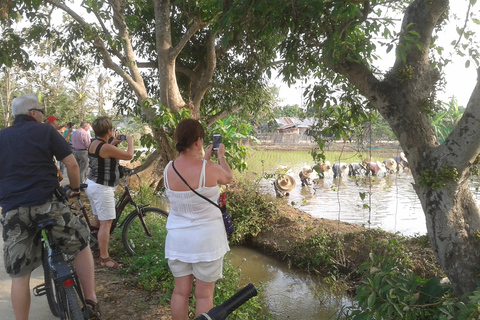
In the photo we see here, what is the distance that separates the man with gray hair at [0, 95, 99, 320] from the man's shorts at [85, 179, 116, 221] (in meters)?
1.41

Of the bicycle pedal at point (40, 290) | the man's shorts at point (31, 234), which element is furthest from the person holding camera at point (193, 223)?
the bicycle pedal at point (40, 290)

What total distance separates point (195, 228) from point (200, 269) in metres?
0.27

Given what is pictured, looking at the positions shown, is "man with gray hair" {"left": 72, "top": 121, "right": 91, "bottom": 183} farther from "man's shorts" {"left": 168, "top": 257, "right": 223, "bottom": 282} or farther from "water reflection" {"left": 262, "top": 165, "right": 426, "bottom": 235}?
"man's shorts" {"left": 168, "top": 257, "right": 223, "bottom": 282}

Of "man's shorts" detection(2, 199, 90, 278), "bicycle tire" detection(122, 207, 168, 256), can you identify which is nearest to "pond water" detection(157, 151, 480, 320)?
"bicycle tire" detection(122, 207, 168, 256)

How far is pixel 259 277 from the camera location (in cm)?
607

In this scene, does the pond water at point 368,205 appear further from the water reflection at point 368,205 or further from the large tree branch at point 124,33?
the large tree branch at point 124,33

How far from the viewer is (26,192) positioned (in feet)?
8.04

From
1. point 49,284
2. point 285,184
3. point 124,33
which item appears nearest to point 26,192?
point 49,284

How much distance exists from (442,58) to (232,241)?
4.87 m

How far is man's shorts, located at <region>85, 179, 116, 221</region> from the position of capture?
4.02 meters

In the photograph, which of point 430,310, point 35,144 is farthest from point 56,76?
point 430,310

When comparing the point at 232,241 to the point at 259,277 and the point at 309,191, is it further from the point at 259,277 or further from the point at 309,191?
the point at 309,191

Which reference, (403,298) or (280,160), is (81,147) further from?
(280,160)

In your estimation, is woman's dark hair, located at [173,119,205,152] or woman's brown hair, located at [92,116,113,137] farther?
woman's brown hair, located at [92,116,113,137]
